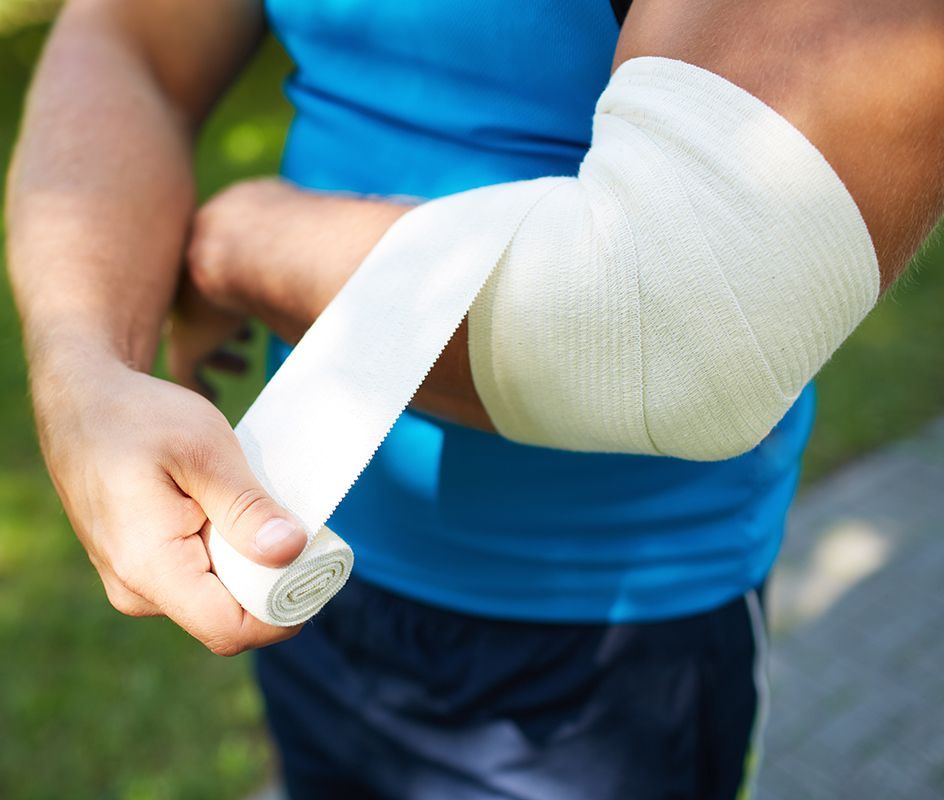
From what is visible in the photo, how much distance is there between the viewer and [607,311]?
0.92 meters

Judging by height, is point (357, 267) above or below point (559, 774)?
above

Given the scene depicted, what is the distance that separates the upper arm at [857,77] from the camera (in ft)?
2.76

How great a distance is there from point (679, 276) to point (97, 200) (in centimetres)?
71

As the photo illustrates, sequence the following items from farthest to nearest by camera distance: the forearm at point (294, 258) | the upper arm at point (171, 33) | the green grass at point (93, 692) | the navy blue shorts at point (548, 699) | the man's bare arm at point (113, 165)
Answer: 1. the green grass at point (93, 692)
2. the upper arm at point (171, 33)
3. the navy blue shorts at point (548, 699)
4. the man's bare arm at point (113, 165)
5. the forearm at point (294, 258)

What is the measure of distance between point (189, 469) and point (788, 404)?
520mm

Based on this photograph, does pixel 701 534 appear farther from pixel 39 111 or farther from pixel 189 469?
pixel 39 111

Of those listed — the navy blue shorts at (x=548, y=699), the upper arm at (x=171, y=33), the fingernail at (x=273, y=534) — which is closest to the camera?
the fingernail at (x=273, y=534)

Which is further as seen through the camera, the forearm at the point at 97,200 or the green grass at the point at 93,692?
the green grass at the point at 93,692

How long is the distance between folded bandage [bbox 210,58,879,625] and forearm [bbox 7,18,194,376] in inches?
11.9

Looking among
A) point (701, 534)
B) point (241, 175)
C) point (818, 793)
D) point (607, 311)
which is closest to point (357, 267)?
point (607, 311)

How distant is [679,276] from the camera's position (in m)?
0.90

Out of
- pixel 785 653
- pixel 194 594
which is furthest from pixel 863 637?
pixel 194 594

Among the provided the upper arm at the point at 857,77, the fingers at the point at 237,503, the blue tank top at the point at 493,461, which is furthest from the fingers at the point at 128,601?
the upper arm at the point at 857,77

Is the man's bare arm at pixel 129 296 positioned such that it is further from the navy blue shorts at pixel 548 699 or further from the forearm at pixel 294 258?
the navy blue shorts at pixel 548 699
